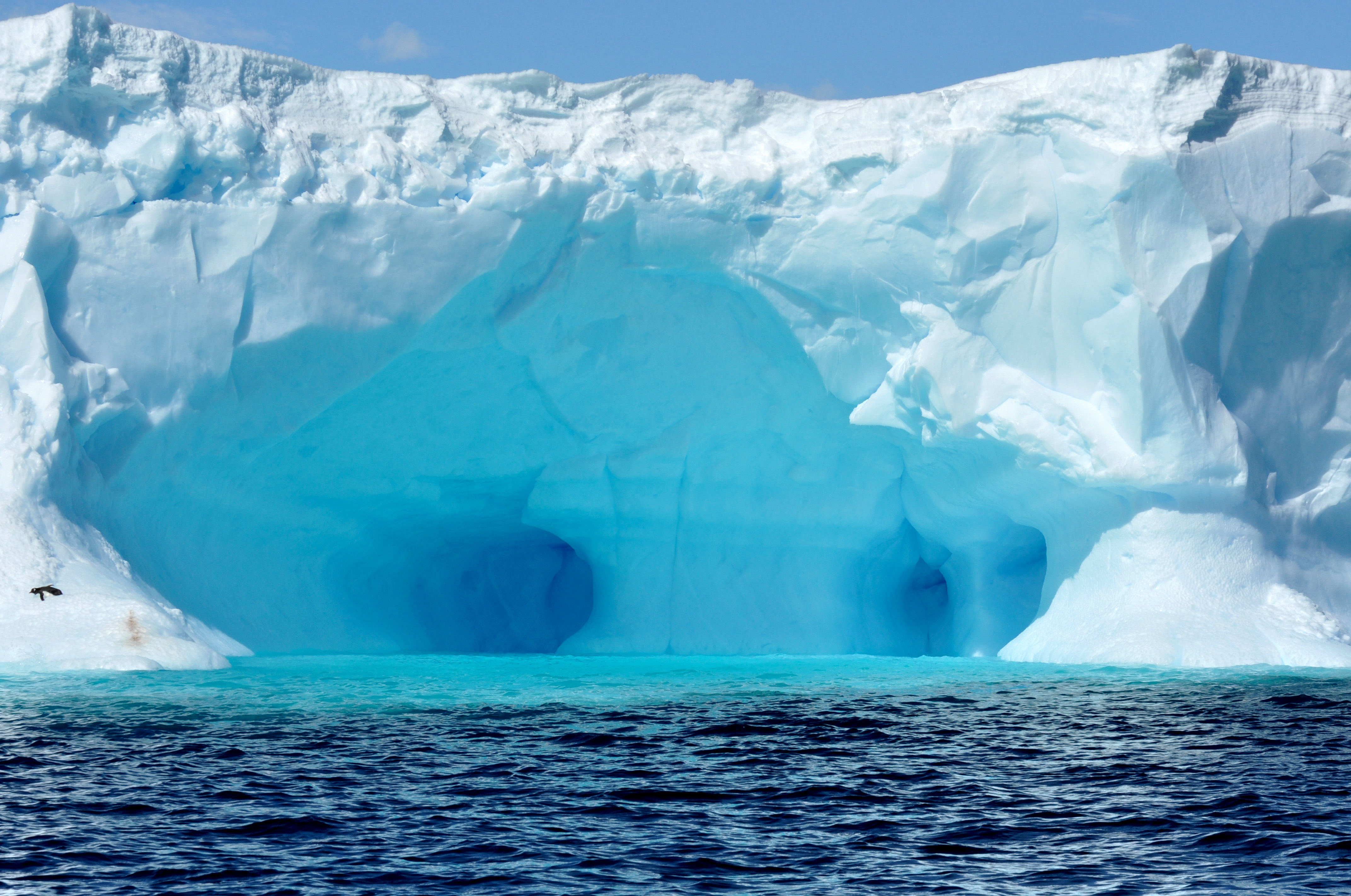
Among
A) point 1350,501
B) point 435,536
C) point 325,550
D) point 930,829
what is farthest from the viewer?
point 435,536

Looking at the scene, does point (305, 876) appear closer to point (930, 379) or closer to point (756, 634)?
point (930, 379)

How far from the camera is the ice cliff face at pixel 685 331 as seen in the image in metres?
12.9

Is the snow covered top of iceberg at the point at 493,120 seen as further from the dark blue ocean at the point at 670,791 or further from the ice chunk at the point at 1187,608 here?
the dark blue ocean at the point at 670,791

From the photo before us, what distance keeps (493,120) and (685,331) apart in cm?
350

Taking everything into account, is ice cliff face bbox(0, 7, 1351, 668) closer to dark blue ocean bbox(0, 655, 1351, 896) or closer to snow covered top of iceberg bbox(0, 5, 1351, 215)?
snow covered top of iceberg bbox(0, 5, 1351, 215)

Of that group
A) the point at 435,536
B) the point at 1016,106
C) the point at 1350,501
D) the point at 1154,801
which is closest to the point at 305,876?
the point at 1154,801

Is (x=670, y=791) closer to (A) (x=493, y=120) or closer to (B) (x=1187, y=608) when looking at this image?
Answer: (B) (x=1187, y=608)

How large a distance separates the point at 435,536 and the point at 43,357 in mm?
7929

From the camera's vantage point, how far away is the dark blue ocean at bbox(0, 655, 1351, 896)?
4.25m

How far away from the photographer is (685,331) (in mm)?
15664

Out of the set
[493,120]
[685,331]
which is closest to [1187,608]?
[685,331]

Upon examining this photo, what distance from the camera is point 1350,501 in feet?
45.7

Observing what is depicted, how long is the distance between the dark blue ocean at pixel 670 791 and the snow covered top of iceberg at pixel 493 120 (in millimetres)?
6272

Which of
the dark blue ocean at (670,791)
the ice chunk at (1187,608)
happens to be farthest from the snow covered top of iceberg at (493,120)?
the dark blue ocean at (670,791)
